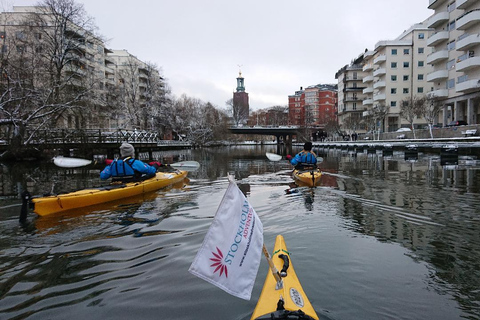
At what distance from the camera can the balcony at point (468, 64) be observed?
1288 inches

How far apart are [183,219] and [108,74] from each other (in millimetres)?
63167

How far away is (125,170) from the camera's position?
9.27m

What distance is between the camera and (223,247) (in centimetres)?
225

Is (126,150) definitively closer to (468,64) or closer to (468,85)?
(468,85)

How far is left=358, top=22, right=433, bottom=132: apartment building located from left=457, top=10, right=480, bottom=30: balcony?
23.6 m

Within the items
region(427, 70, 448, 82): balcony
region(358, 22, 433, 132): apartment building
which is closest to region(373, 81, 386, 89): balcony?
region(358, 22, 433, 132): apartment building

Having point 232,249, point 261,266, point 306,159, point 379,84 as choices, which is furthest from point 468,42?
point 232,249

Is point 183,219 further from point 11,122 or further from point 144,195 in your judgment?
point 11,122

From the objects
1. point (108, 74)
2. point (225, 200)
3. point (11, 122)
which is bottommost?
point (225, 200)

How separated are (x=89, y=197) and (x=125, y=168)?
166cm

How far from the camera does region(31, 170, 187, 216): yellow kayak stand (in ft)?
22.5

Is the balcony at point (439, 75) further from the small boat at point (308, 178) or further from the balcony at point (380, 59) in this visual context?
the small boat at point (308, 178)

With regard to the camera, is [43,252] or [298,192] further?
[298,192]

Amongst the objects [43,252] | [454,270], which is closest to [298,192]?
[454,270]
